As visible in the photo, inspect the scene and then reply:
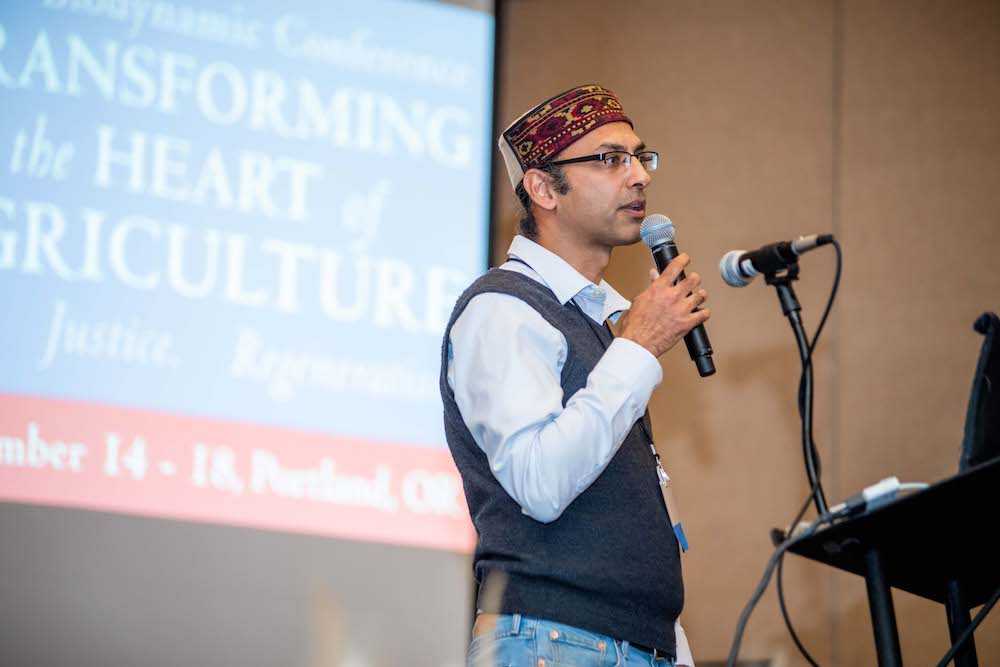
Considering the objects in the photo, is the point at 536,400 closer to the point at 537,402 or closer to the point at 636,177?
the point at 537,402

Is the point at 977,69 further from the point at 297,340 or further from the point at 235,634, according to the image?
the point at 235,634

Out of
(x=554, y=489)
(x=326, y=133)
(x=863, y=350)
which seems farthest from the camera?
(x=863, y=350)

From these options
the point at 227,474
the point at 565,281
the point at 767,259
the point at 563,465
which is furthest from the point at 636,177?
the point at 227,474

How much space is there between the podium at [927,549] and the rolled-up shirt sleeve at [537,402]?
1.04ft

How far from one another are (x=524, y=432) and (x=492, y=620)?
30cm

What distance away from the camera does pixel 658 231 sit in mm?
1985

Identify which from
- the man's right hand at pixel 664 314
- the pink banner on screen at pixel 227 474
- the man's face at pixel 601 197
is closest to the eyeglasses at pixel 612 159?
the man's face at pixel 601 197

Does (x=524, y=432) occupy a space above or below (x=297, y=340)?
below

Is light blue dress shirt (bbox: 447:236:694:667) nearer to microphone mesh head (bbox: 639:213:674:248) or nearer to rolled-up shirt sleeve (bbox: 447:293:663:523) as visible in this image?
rolled-up shirt sleeve (bbox: 447:293:663:523)

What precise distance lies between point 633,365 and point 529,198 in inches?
25.0

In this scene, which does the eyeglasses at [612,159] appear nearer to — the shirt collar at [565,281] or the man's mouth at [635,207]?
the man's mouth at [635,207]

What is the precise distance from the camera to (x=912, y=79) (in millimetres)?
4215

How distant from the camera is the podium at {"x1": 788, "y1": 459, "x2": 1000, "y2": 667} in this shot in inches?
55.1

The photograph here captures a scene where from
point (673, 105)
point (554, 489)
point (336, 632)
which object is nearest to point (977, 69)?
point (673, 105)
